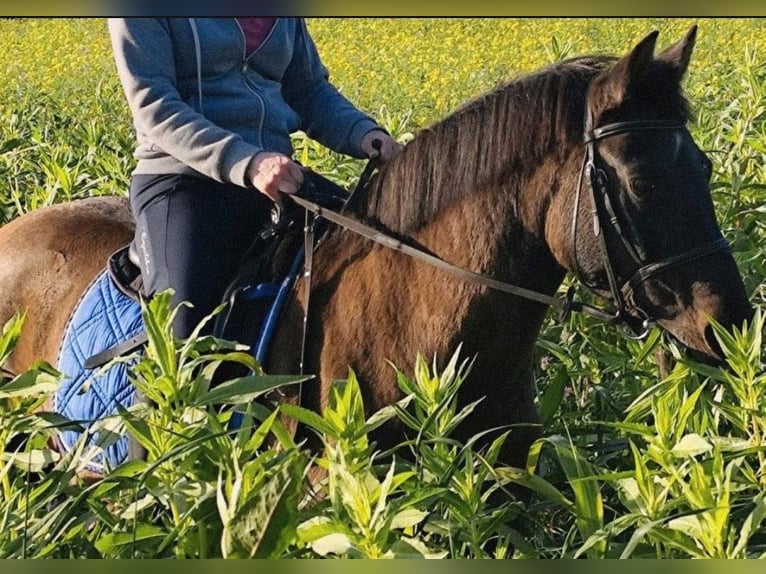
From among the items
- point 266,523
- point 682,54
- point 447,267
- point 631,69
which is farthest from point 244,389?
point 682,54

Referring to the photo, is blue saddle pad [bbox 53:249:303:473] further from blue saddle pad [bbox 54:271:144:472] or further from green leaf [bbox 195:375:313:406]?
green leaf [bbox 195:375:313:406]

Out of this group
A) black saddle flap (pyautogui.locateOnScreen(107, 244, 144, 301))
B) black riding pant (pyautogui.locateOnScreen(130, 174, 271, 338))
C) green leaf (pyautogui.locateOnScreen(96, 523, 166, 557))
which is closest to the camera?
green leaf (pyautogui.locateOnScreen(96, 523, 166, 557))

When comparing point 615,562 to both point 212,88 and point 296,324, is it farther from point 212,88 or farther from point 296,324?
point 212,88

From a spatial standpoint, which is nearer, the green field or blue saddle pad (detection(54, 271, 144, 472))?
the green field

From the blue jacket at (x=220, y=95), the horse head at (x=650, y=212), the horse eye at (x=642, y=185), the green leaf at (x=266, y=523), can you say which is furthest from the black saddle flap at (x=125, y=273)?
the green leaf at (x=266, y=523)

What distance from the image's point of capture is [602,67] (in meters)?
2.80

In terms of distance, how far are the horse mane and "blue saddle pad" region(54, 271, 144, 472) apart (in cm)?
83

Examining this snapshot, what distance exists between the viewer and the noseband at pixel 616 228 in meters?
2.58

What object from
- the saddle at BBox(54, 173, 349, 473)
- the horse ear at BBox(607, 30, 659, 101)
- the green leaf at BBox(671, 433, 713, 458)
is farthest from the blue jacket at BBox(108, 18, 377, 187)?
the green leaf at BBox(671, 433, 713, 458)

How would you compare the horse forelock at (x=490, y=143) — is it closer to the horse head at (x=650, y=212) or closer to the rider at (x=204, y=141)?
the horse head at (x=650, y=212)

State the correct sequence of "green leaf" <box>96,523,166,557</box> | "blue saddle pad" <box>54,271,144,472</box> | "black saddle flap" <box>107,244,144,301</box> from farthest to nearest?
"black saddle flap" <box>107,244,144,301</box>
"blue saddle pad" <box>54,271,144,472</box>
"green leaf" <box>96,523,166,557</box>

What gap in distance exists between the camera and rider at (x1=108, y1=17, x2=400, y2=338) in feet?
9.93

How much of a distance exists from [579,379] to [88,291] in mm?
1558

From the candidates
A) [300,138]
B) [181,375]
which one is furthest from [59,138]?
[181,375]
